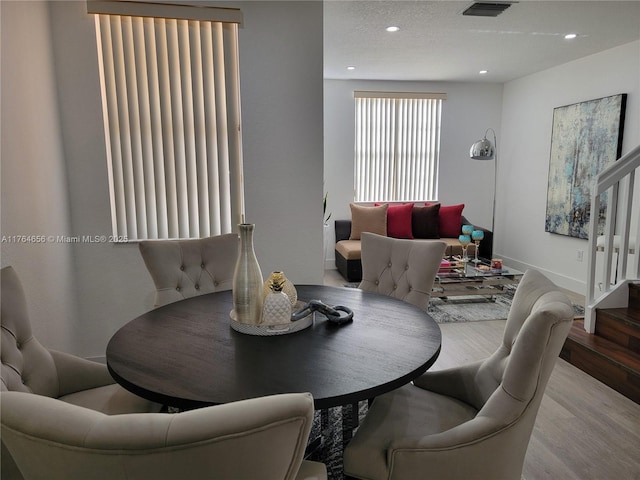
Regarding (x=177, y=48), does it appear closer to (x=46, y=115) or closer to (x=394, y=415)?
(x=46, y=115)

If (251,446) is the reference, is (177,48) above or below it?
above

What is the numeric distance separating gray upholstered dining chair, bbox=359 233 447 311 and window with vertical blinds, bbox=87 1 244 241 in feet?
3.74

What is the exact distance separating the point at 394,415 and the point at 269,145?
2.01m

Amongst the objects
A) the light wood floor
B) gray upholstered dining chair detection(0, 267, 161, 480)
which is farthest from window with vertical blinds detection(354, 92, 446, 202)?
gray upholstered dining chair detection(0, 267, 161, 480)

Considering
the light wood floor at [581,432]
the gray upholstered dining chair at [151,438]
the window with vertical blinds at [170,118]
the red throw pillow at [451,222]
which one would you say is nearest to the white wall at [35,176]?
the window with vertical blinds at [170,118]

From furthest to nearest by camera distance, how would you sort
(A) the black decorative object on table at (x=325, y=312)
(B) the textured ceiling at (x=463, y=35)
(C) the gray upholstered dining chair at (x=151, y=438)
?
(B) the textured ceiling at (x=463, y=35) → (A) the black decorative object on table at (x=325, y=312) → (C) the gray upholstered dining chair at (x=151, y=438)

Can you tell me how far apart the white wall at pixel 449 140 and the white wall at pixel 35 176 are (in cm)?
356

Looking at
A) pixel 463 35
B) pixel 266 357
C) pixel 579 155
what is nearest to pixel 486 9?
pixel 463 35

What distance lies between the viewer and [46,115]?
94.8 inches

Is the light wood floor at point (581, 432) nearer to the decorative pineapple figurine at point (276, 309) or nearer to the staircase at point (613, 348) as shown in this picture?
the staircase at point (613, 348)

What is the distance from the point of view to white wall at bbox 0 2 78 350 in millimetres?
1999

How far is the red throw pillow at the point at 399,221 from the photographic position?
539 centimetres

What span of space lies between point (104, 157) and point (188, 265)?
1107mm

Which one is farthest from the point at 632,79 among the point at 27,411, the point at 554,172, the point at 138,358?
the point at 27,411
